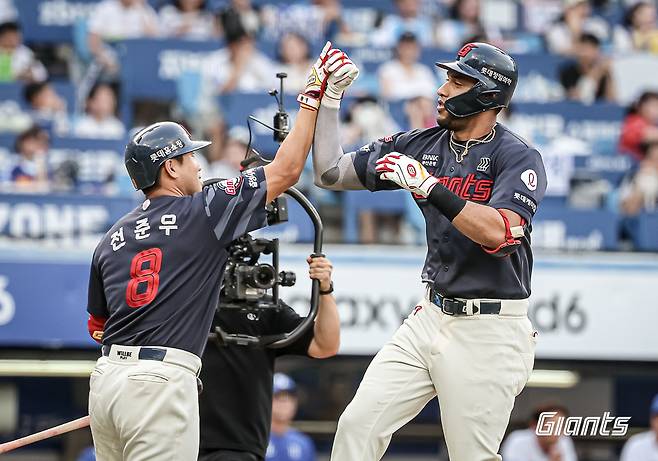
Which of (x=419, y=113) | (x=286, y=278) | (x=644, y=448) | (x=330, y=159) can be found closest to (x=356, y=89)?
(x=419, y=113)

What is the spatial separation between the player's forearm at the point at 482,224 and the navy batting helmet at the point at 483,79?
0.51m

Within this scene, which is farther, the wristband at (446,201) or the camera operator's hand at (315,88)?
the camera operator's hand at (315,88)

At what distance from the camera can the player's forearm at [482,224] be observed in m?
4.41

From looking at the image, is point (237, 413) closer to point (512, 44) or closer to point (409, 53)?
point (409, 53)

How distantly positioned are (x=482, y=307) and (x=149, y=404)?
131 centimetres

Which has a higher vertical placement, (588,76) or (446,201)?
(588,76)

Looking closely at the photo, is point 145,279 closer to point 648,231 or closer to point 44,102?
point 648,231

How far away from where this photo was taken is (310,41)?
443 inches

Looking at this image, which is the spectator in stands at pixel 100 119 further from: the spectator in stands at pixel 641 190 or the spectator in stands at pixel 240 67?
the spectator in stands at pixel 641 190

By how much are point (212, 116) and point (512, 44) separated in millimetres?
3708

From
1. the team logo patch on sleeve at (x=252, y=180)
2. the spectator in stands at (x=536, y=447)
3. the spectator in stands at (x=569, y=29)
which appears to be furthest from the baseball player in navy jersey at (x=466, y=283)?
the spectator in stands at (x=569, y=29)

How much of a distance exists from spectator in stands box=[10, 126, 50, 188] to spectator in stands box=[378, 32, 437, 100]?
2.97 meters

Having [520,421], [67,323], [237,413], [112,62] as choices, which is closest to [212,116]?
[112,62]

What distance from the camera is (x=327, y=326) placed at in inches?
210
